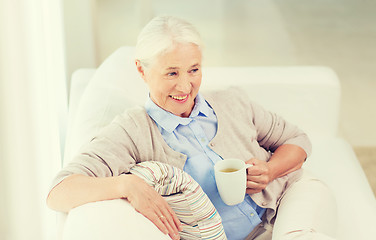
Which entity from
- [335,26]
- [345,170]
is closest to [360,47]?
[335,26]

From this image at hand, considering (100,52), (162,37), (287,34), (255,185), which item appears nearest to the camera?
(162,37)

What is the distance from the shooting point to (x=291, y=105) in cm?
243

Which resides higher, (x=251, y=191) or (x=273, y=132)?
(x=273, y=132)

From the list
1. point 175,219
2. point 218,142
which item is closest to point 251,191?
point 218,142

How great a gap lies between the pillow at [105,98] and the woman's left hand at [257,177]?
525 millimetres

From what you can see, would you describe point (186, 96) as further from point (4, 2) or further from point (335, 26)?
point (335, 26)

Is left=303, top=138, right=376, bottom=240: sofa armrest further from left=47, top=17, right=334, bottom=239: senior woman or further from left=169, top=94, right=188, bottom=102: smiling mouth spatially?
left=169, top=94, right=188, bottom=102: smiling mouth

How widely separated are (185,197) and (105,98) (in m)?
0.65

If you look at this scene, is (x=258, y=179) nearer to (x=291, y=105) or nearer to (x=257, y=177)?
(x=257, y=177)

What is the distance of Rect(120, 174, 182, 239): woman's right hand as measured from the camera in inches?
60.7

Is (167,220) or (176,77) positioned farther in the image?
(176,77)

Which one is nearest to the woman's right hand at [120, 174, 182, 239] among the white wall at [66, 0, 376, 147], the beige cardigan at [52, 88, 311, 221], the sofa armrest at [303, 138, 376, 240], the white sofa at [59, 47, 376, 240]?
the beige cardigan at [52, 88, 311, 221]

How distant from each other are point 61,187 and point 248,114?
0.68m

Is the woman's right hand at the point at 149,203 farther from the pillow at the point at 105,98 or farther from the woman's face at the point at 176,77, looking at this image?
the pillow at the point at 105,98
